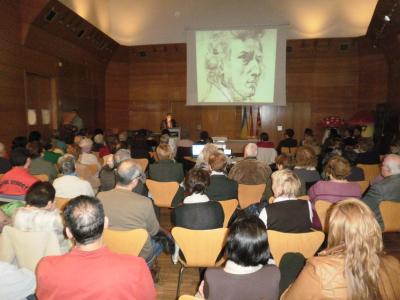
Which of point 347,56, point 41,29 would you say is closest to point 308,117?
point 347,56

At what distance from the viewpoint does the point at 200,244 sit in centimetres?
285

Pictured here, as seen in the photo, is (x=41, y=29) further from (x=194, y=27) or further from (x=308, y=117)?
(x=308, y=117)

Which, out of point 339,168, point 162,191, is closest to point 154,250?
point 162,191

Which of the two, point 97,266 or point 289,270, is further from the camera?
point 289,270

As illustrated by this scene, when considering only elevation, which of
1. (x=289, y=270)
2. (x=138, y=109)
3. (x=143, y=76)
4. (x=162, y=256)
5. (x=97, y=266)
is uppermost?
(x=143, y=76)

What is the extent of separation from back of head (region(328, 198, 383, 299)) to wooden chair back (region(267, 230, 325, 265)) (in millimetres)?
830

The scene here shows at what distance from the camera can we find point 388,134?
9.88 meters

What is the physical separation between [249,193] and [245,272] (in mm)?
2632

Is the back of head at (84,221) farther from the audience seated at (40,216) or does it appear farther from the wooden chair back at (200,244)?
the wooden chair back at (200,244)

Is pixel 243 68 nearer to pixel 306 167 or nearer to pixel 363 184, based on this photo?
pixel 306 167

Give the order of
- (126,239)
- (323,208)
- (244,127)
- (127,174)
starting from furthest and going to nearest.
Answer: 1. (244,127)
2. (323,208)
3. (127,174)
4. (126,239)

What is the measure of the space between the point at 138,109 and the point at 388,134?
8470mm

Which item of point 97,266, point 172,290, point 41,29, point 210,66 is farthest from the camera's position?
point 210,66

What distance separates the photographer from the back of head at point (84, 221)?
5.93ft
